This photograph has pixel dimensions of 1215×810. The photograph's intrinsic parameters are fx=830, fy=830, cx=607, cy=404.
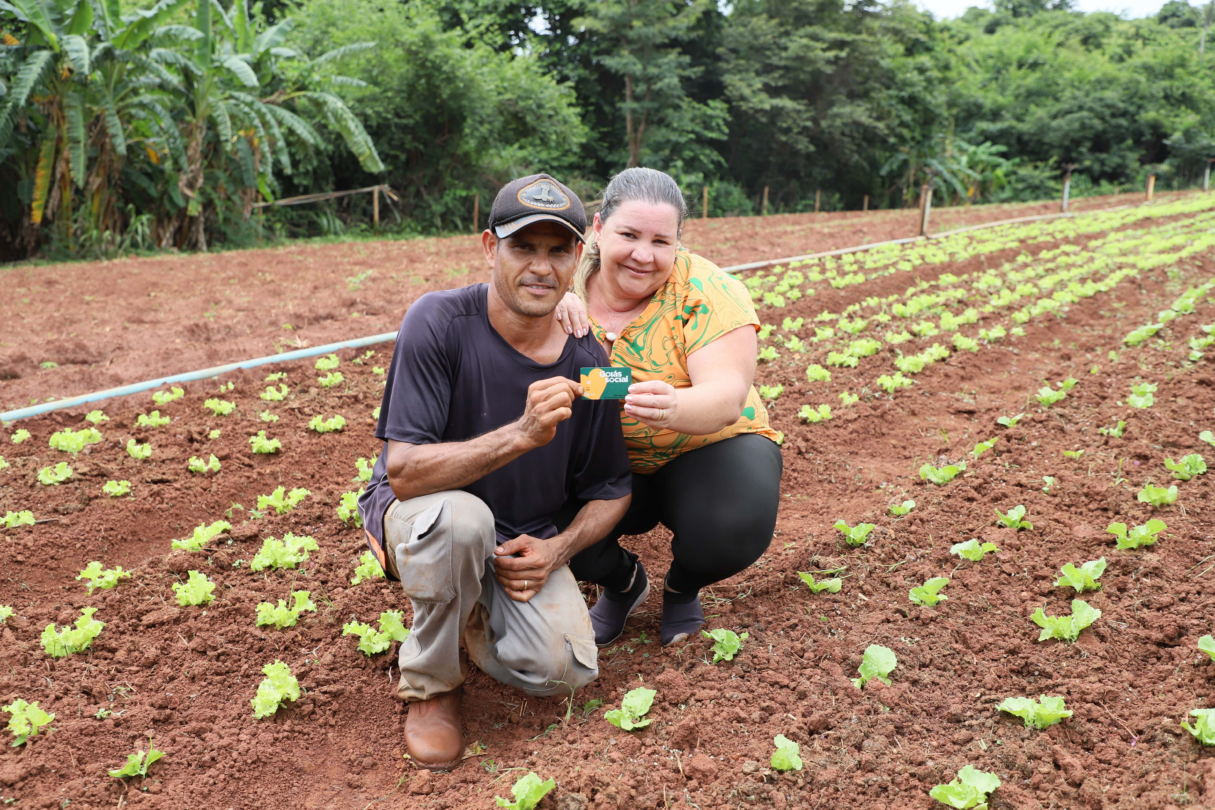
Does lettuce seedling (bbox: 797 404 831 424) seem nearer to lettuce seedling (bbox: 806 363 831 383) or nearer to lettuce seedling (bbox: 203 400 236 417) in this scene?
lettuce seedling (bbox: 806 363 831 383)

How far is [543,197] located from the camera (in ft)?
8.00

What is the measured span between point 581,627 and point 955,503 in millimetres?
2052

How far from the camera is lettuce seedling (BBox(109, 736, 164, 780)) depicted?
7.75ft

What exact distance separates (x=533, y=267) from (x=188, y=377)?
433 cm

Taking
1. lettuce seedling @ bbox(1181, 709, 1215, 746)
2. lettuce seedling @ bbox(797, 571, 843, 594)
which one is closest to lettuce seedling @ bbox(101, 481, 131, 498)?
lettuce seedling @ bbox(797, 571, 843, 594)

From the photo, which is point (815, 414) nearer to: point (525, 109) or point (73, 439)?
point (73, 439)

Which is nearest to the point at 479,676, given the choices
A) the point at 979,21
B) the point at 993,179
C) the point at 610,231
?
the point at 610,231

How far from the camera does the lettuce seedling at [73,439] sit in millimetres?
4629

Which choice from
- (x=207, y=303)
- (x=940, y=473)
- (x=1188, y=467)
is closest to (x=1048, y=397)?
(x=1188, y=467)

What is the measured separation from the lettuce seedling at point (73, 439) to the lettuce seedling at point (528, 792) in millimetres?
3742

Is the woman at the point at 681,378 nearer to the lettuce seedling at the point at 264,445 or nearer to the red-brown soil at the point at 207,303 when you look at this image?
the lettuce seedling at the point at 264,445

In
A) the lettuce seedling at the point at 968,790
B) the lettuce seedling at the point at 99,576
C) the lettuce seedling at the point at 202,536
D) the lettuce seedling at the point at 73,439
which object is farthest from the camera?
the lettuce seedling at the point at 73,439

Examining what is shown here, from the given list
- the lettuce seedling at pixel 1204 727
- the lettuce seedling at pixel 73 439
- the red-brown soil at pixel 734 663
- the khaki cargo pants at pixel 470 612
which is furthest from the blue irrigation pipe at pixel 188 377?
the lettuce seedling at pixel 1204 727

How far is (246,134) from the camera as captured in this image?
15.0 metres
